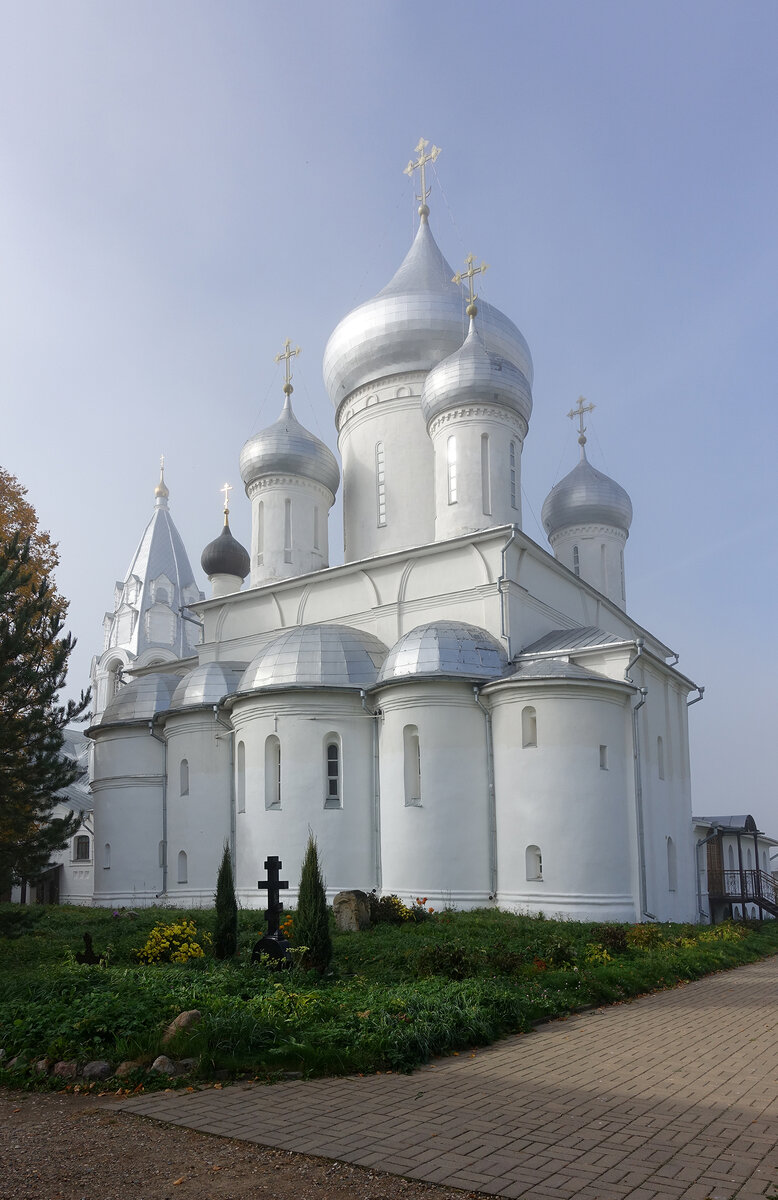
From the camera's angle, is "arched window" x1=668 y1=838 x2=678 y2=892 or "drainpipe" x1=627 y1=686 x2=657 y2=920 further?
"arched window" x1=668 y1=838 x2=678 y2=892

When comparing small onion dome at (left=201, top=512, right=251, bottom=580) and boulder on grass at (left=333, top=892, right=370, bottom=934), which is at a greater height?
small onion dome at (left=201, top=512, right=251, bottom=580)

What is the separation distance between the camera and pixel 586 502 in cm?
2705

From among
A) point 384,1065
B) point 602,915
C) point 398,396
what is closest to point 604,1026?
point 384,1065

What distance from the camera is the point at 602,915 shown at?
1591 cm

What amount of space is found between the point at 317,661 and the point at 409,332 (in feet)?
29.4

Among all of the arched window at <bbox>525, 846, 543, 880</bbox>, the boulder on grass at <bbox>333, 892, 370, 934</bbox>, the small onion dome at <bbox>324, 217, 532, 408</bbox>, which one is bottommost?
the boulder on grass at <bbox>333, 892, 370, 934</bbox>

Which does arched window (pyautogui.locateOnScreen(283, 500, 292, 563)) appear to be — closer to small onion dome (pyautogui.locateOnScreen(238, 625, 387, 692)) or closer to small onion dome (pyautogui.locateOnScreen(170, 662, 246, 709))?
small onion dome (pyautogui.locateOnScreen(170, 662, 246, 709))

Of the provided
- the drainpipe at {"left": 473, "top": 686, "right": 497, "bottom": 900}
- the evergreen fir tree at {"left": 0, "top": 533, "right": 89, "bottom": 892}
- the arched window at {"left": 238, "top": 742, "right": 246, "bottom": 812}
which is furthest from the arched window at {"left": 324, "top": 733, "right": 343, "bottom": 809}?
the evergreen fir tree at {"left": 0, "top": 533, "right": 89, "bottom": 892}

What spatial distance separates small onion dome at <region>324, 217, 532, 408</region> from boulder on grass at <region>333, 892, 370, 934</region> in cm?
1353

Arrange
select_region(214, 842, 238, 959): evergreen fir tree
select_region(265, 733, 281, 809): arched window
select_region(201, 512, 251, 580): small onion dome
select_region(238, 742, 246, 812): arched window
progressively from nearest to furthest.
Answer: select_region(214, 842, 238, 959): evergreen fir tree < select_region(265, 733, 281, 809): arched window < select_region(238, 742, 246, 812): arched window < select_region(201, 512, 251, 580): small onion dome

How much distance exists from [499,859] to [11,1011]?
10003 millimetres

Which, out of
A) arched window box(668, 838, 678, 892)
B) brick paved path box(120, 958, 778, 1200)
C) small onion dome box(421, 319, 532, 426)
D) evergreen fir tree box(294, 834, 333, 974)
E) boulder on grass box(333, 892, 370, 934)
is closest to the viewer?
brick paved path box(120, 958, 778, 1200)

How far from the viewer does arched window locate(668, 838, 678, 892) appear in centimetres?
1906

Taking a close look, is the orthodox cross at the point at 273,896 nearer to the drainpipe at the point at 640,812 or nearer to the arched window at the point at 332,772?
the arched window at the point at 332,772
